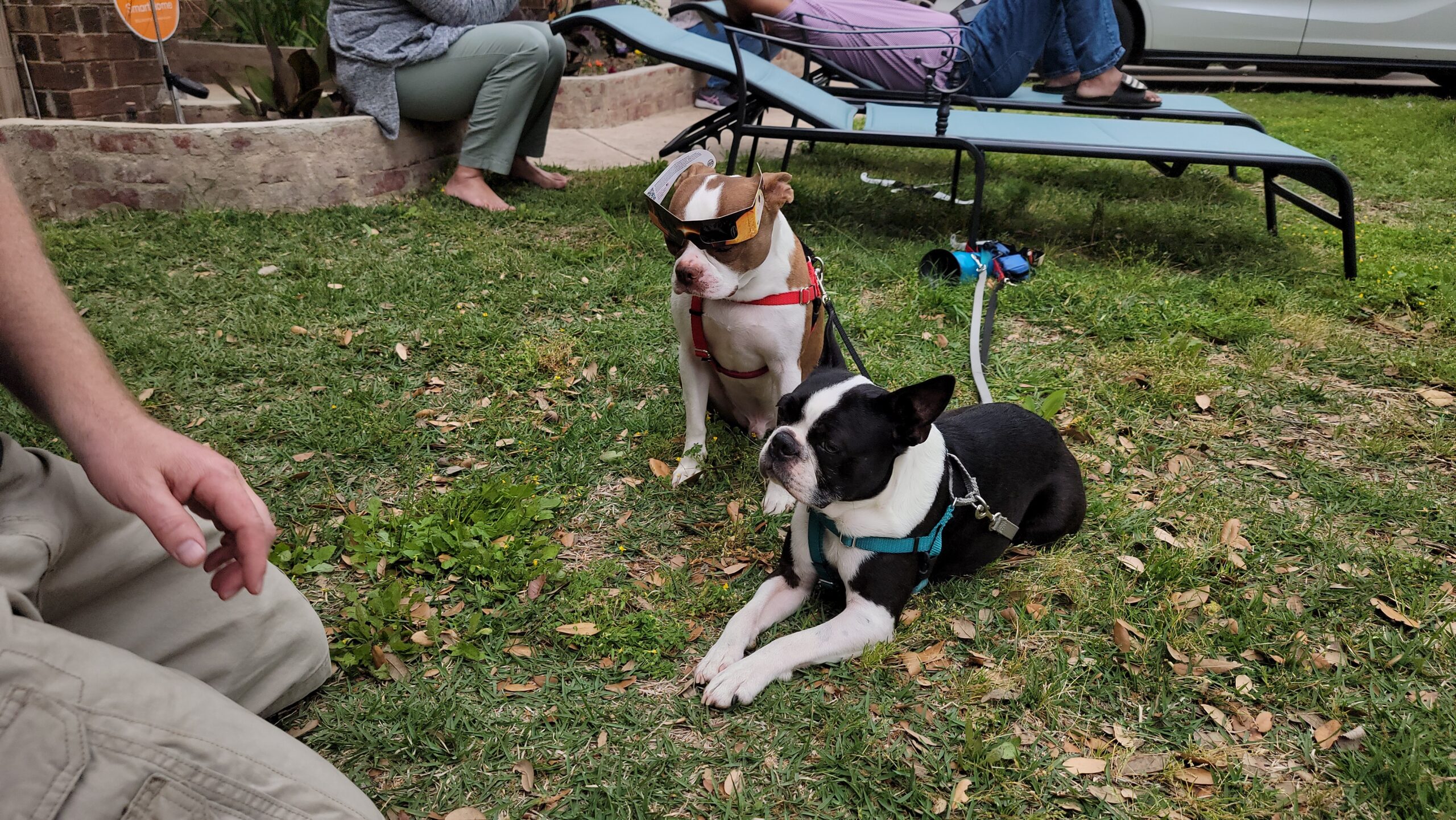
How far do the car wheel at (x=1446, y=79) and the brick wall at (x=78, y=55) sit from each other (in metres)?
12.8

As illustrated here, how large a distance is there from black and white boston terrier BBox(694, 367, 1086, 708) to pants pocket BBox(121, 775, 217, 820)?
1.08 metres

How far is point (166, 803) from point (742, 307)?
6.26ft

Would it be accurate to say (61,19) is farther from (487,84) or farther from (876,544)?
(876,544)

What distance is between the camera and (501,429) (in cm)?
315

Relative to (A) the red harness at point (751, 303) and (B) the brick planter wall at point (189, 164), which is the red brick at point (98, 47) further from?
(A) the red harness at point (751, 303)

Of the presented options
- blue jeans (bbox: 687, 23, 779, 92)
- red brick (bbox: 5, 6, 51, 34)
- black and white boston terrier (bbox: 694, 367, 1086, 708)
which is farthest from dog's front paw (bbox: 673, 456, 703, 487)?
blue jeans (bbox: 687, 23, 779, 92)

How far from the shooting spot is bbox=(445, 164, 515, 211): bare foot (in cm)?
523

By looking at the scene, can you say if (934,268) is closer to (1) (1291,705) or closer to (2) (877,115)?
(2) (877,115)

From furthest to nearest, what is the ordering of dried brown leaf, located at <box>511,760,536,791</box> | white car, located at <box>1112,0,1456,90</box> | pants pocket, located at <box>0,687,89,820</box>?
white car, located at <box>1112,0,1456,90</box> < dried brown leaf, located at <box>511,760,536,791</box> < pants pocket, located at <box>0,687,89,820</box>

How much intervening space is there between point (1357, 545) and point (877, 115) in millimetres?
3473

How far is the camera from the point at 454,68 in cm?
510

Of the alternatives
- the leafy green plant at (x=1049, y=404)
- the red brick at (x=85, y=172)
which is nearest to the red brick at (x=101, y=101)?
the red brick at (x=85, y=172)

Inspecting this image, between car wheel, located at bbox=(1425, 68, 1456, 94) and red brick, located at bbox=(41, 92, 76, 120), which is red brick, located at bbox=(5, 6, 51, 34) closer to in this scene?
red brick, located at bbox=(41, 92, 76, 120)

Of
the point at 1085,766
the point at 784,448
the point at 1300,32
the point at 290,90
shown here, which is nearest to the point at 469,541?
the point at 784,448
